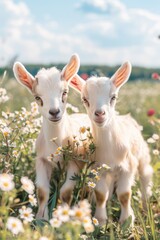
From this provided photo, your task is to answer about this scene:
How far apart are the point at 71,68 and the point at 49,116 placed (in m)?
0.62

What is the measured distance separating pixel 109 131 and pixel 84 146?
26cm

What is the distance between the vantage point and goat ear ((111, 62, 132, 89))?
444 centimetres

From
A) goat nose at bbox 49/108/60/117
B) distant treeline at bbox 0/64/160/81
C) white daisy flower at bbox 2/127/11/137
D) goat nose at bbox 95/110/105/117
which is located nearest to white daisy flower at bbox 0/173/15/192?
goat nose at bbox 49/108/60/117

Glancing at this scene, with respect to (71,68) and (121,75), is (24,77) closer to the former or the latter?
(71,68)

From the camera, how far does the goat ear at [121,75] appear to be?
4.44m

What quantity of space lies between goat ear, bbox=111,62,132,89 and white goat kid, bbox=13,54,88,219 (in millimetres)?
352

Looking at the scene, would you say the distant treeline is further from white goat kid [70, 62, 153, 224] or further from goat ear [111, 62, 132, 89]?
white goat kid [70, 62, 153, 224]

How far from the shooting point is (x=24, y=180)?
10.00 feet

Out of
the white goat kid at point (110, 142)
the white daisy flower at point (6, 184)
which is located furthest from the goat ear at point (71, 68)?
the white daisy flower at point (6, 184)

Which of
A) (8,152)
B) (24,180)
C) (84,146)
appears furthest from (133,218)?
(24,180)

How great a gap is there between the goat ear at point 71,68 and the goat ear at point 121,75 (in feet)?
1.12

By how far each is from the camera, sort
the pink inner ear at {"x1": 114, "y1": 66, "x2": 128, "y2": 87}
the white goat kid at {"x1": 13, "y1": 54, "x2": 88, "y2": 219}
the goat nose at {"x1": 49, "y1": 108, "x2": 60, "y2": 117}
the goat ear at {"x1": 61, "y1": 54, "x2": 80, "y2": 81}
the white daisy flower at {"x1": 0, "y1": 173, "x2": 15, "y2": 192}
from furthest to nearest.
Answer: the pink inner ear at {"x1": 114, "y1": 66, "x2": 128, "y2": 87} → the goat ear at {"x1": 61, "y1": 54, "x2": 80, "y2": 81} → the white goat kid at {"x1": 13, "y1": 54, "x2": 88, "y2": 219} → the goat nose at {"x1": 49, "y1": 108, "x2": 60, "y2": 117} → the white daisy flower at {"x1": 0, "y1": 173, "x2": 15, "y2": 192}

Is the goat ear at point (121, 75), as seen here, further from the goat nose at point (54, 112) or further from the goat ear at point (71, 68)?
the goat nose at point (54, 112)

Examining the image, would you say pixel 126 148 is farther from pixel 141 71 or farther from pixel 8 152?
pixel 141 71
